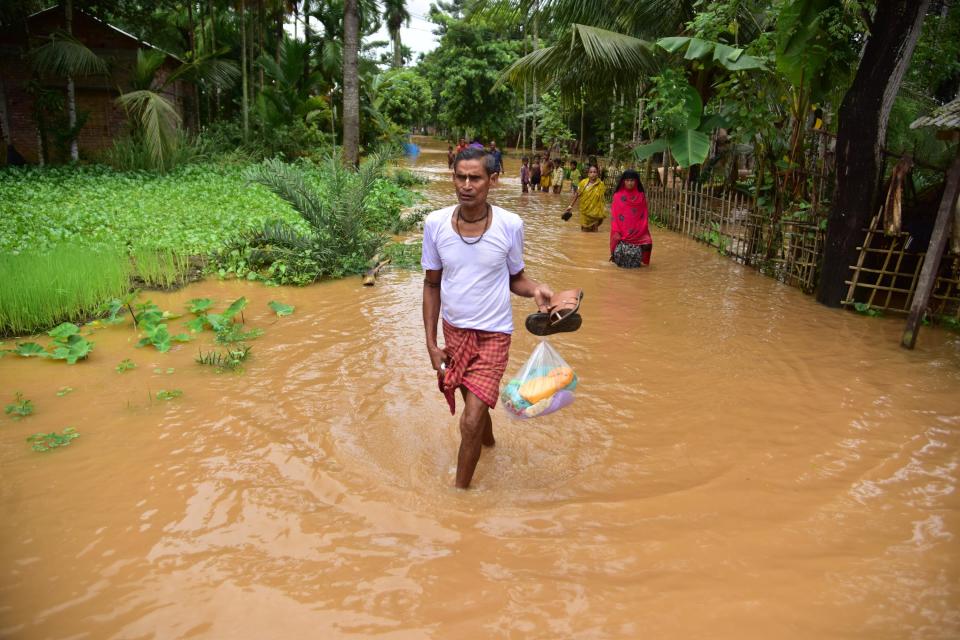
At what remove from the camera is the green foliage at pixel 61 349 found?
201 inches

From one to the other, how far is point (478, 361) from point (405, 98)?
31.9 m

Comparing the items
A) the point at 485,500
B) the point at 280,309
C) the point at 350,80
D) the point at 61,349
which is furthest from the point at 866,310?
the point at 350,80

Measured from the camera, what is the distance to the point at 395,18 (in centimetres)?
3641

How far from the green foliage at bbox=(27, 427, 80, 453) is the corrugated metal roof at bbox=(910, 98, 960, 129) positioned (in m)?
6.76

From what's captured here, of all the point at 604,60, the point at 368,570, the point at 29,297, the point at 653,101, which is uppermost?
the point at 604,60

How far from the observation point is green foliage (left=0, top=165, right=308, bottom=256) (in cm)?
823

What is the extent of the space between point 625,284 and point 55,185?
10.2m

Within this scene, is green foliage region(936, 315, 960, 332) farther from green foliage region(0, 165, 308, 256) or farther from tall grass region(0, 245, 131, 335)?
tall grass region(0, 245, 131, 335)

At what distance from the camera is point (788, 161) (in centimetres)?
868

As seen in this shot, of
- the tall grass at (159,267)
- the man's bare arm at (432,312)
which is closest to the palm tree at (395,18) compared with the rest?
the tall grass at (159,267)

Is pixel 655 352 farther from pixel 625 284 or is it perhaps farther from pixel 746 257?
pixel 746 257

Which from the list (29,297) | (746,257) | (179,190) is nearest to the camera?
(29,297)

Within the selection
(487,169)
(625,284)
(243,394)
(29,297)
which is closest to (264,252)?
(29,297)

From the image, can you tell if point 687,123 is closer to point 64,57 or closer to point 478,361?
point 478,361
